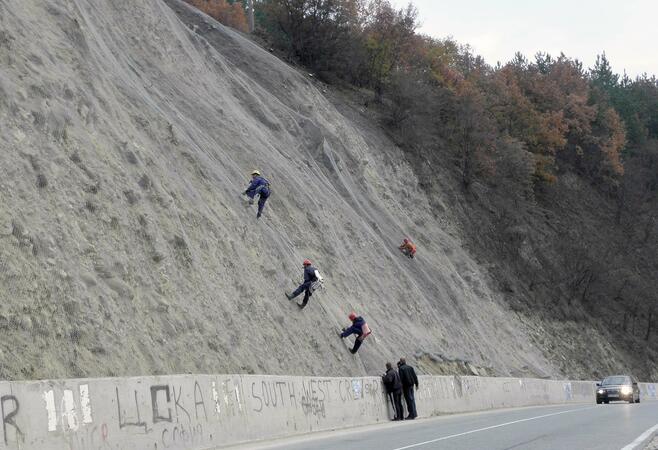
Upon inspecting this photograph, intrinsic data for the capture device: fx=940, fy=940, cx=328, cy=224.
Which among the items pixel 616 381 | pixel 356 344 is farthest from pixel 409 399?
pixel 616 381

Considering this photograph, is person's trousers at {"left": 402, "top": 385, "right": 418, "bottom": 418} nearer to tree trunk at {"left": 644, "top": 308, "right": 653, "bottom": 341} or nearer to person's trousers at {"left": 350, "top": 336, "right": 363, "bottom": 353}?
person's trousers at {"left": 350, "top": 336, "right": 363, "bottom": 353}

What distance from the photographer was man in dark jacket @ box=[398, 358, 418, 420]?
2341 cm

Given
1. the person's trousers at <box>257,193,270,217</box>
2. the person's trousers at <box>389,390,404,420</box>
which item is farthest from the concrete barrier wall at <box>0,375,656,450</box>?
the person's trousers at <box>257,193,270,217</box>

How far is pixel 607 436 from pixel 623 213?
5087cm

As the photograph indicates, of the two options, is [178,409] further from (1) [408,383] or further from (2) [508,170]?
(2) [508,170]

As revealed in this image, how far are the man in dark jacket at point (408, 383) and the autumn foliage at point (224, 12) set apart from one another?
39424 mm

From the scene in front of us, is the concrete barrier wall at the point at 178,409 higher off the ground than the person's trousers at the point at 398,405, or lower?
higher

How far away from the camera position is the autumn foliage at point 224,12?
202 ft

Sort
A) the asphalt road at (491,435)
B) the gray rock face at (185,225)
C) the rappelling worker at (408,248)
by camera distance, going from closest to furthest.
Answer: the asphalt road at (491,435) → the gray rock face at (185,225) → the rappelling worker at (408,248)

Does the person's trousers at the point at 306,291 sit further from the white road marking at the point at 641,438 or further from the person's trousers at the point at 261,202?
the white road marking at the point at 641,438

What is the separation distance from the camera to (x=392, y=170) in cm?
4534

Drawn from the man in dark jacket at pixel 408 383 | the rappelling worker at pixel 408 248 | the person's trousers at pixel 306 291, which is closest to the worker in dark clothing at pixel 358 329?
the person's trousers at pixel 306 291

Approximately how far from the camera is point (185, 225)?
76.4 ft

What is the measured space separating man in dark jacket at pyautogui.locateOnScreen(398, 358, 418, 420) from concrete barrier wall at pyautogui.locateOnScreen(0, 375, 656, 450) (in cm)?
54
